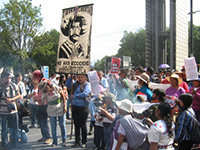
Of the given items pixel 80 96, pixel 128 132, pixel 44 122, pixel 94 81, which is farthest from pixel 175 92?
pixel 44 122

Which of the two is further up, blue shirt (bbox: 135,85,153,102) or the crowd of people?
blue shirt (bbox: 135,85,153,102)

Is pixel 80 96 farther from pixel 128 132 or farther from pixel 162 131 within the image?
pixel 162 131

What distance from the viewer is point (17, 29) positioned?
4.48 metres

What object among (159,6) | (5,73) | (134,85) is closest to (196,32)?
(159,6)

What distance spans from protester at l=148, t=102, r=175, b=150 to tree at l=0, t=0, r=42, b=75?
10.2 ft

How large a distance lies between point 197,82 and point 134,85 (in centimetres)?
183

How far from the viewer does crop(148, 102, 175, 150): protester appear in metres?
2.80

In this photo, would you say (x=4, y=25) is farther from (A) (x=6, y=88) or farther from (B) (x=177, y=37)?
(B) (x=177, y=37)

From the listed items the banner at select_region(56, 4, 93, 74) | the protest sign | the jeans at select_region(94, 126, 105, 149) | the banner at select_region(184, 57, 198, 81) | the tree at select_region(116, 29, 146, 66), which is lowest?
the jeans at select_region(94, 126, 105, 149)

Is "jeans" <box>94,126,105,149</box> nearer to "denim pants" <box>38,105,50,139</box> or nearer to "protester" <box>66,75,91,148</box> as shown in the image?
"protester" <box>66,75,91,148</box>

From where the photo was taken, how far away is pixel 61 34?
539cm

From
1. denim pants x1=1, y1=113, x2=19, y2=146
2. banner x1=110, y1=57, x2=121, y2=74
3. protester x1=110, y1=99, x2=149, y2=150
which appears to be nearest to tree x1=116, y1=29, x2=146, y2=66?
banner x1=110, y1=57, x2=121, y2=74

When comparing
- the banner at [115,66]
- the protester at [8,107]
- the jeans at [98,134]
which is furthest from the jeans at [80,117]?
the banner at [115,66]

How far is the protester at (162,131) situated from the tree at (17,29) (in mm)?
3100
